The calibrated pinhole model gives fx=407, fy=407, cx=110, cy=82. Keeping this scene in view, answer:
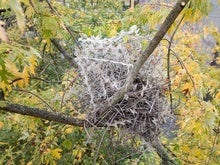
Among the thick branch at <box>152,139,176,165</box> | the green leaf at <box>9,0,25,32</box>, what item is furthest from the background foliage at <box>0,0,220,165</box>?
the thick branch at <box>152,139,176,165</box>

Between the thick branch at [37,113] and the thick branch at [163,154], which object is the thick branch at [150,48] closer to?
the thick branch at [37,113]

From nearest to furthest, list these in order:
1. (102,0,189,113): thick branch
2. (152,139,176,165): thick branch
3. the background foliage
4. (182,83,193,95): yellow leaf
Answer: (102,0,189,113): thick branch → the background foliage → (182,83,193,95): yellow leaf → (152,139,176,165): thick branch

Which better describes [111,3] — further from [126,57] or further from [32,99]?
[126,57]

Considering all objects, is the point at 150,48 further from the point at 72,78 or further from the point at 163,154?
the point at 163,154

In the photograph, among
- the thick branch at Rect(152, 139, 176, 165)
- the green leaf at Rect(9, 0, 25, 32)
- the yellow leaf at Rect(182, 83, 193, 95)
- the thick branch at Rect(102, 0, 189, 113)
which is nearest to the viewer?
the green leaf at Rect(9, 0, 25, 32)

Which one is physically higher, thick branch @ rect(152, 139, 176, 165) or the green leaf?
the green leaf

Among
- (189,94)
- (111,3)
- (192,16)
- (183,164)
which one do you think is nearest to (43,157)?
(183,164)

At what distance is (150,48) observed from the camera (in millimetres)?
1709

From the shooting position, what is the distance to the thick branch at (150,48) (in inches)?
60.2

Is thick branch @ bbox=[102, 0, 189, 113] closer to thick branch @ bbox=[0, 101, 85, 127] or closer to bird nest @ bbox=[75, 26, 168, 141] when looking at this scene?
bird nest @ bbox=[75, 26, 168, 141]

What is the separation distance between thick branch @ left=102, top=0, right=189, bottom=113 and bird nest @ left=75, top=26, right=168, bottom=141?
0.09 feet

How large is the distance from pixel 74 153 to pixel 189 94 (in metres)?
2.00

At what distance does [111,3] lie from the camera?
24.4 ft

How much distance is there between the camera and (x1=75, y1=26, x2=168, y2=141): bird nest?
1928 millimetres
